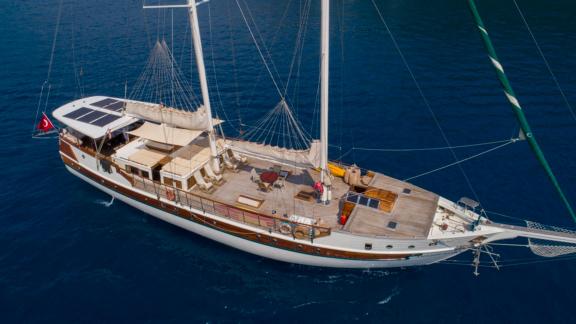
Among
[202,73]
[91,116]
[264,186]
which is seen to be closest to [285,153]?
[264,186]

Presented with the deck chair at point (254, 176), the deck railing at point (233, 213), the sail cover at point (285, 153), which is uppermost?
the sail cover at point (285, 153)

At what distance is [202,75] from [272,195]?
34.8 feet

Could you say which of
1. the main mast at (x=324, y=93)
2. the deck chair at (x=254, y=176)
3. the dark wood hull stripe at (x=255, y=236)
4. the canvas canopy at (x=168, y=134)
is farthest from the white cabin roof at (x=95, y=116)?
the main mast at (x=324, y=93)

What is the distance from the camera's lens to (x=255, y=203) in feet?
99.2

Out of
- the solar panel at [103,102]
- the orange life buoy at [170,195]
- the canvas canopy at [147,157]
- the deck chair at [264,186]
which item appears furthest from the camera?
the solar panel at [103,102]

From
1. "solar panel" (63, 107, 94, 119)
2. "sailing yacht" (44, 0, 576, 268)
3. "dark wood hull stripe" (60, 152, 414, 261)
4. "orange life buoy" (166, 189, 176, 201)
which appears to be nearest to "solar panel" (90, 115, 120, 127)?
"sailing yacht" (44, 0, 576, 268)

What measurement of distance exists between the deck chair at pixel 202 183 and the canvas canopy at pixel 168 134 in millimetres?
2767

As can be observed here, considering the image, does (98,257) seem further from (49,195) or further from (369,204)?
(369,204)

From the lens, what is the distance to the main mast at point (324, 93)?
22.7 metres

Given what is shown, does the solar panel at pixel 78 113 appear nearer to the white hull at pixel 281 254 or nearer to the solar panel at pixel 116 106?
the solar panel at pixel 116 106

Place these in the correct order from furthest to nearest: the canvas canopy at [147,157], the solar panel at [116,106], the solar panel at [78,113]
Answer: the solar panel at [116,106], the solar panel at [78,113], the canvas canopy at [147,157]

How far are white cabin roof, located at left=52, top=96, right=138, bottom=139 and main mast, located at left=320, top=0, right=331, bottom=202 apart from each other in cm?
1875

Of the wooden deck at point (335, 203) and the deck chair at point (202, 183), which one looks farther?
the deck chair at point (202, 183)

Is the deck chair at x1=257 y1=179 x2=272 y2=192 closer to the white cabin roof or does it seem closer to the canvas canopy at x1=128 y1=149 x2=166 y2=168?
the canvas canopy at x1=128 y1=149 x2=166 y2=168
